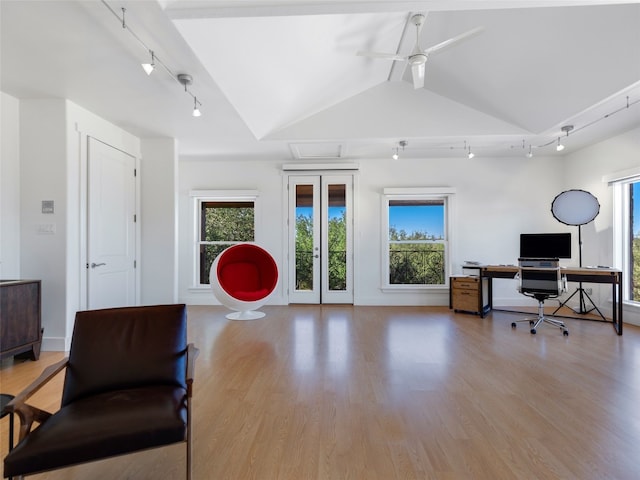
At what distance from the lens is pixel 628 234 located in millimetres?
4844

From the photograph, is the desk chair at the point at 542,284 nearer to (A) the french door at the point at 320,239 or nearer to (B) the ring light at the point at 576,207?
(B) the ring light at the point at 576,207

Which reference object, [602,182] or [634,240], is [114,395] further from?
[602,182]

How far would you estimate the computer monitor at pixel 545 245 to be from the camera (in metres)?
5.06

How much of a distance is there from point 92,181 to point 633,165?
270 inches

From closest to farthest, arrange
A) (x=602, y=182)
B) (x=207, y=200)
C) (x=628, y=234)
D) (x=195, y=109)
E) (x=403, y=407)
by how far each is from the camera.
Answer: (x=403, y=407) → (x=195, y=109) → (x=628, y=234) → (x=602, y=182) → (x=207, y=200)

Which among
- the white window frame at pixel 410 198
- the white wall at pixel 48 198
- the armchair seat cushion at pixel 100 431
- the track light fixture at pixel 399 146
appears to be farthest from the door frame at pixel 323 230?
the armchair seat cushion at pixel 100 431

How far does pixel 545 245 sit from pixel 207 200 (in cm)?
577

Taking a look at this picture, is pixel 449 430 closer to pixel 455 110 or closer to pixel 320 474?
pixel 320 474

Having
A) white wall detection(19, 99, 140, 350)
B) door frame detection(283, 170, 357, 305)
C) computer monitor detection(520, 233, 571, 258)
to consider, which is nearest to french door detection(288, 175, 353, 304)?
door frame detection(283, 170, 357, 305)

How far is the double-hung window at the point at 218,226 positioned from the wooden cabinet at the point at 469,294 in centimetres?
362

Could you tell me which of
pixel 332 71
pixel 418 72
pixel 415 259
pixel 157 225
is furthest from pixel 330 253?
pixel 418 72

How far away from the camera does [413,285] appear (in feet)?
19.8

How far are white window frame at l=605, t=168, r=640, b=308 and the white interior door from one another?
6766mm

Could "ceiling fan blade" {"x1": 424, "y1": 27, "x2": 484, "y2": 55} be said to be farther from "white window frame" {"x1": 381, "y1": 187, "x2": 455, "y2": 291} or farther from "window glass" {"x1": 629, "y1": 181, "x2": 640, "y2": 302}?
"window glass" {"x1": 629, "y1": 181, "x2": 640, "y2": 302}
